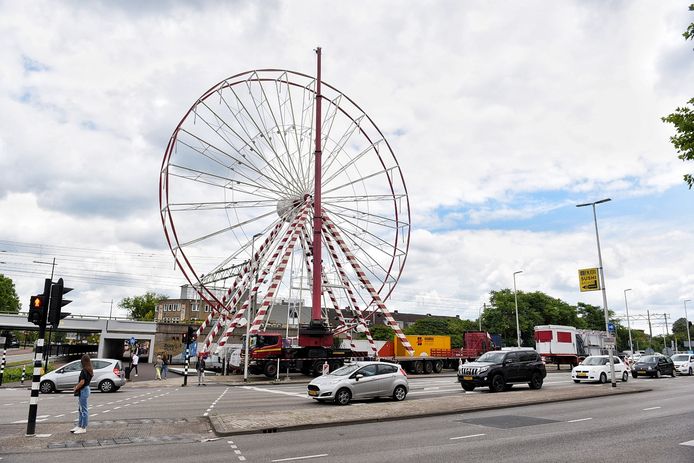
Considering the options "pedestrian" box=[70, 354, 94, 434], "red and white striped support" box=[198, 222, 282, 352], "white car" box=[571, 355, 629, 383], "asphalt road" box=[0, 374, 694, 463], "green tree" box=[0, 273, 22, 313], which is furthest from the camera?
"green tree" box=[0, 273, 22, 313]

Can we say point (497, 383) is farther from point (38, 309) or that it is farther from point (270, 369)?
point (38, 309)

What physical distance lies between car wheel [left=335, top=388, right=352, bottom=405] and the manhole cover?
15.7 feet

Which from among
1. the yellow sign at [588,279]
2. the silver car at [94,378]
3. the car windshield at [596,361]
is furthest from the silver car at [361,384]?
the car windshield at [596,361]

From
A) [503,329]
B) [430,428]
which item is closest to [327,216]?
[430,428]

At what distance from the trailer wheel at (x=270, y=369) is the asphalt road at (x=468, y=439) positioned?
1488 centimetres

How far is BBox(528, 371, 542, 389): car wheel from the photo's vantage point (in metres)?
23.3

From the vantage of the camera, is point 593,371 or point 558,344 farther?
point 558,344

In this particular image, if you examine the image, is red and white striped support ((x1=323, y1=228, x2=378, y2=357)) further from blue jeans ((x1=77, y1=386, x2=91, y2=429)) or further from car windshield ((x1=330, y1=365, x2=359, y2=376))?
blue jeans ((x1=77, y1=386, x2=91, y2=429))

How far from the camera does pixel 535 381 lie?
76.8 ft

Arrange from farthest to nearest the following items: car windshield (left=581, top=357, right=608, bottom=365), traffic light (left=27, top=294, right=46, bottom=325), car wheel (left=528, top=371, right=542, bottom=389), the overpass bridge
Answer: the overpass bridge → car windshield (left=581, top=357, right=608, bottom=365) → car wheel (left=528, top=371, right=542, bottom=389) → traffic light (left=27, top=294, right=46, bottom=325)

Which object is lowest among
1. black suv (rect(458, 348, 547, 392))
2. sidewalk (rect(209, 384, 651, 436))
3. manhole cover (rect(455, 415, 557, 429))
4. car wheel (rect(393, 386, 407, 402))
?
manhole cover (rect(455, 415, 557, 429))

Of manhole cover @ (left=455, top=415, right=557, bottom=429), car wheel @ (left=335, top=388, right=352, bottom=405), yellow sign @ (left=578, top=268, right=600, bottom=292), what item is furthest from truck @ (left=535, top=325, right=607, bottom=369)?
manhole cover @ (left=455, top=415, right=557, bottom=429)

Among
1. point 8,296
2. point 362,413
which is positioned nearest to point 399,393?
point 362,413

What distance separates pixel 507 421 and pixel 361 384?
5.59 metres
